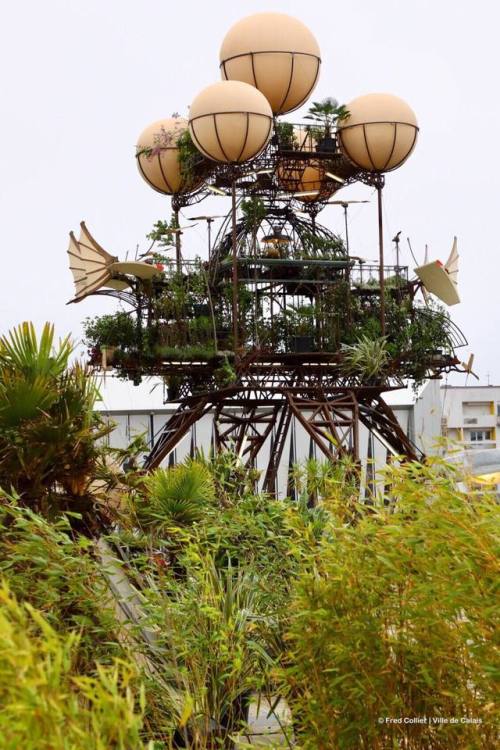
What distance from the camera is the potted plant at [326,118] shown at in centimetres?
2255

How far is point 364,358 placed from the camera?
72.7 ft

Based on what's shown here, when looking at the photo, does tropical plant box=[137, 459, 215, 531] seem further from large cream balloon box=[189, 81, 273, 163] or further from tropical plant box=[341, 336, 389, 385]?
tropical plant box=[341, 336, 389, 385]

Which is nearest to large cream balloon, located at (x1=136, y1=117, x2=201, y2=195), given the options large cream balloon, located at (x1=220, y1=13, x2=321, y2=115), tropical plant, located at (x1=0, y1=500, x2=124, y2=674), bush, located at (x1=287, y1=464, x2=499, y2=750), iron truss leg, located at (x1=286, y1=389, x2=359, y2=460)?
large cream balloon, located at (x1=220, y1=13, x2=321, y2=115)

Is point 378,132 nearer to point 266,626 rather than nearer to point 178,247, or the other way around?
point 178,247

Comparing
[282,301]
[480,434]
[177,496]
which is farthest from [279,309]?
[480,434]

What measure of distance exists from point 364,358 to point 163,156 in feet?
20.8

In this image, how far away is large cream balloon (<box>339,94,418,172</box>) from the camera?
22.2 meters

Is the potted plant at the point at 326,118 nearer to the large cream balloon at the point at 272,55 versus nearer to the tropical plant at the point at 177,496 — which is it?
the large cream balloon at the point at 272,55

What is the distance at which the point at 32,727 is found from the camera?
3.47 meters

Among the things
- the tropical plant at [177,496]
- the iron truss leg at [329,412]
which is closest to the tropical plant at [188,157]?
the iron truss leg at [329,412]

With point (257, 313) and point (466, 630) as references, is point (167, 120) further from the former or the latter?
point (466, 630)

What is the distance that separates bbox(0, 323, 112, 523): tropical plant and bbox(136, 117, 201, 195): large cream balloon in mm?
14488

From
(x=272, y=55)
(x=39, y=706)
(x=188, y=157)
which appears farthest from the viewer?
(x=188, y=157)

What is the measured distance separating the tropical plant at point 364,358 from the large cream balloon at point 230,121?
4.46 m
